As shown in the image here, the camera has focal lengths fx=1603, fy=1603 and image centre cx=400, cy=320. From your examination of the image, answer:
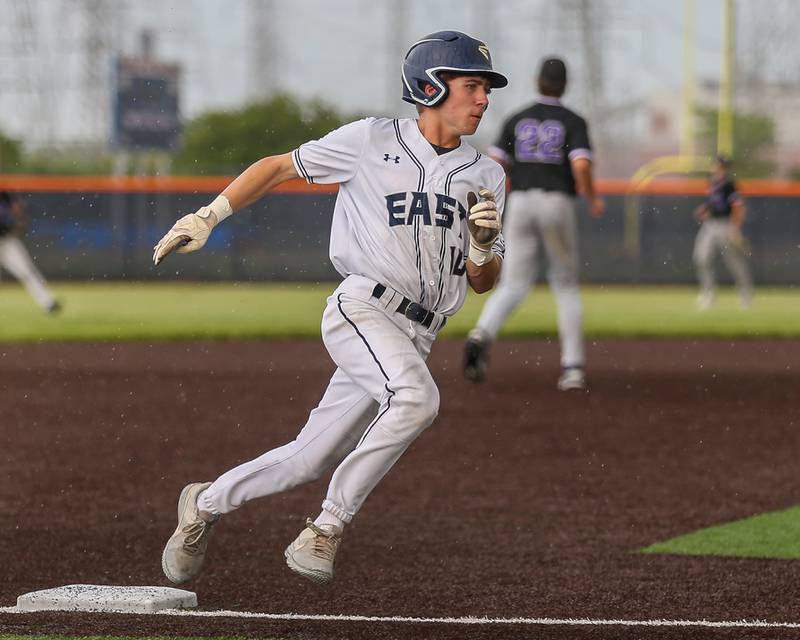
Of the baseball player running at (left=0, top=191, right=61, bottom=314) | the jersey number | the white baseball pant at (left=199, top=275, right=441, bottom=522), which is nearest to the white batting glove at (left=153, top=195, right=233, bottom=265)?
the white baseball pant at (left=199, top=275, right=441, bottom=522)

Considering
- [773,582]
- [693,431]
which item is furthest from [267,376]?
[773,582]

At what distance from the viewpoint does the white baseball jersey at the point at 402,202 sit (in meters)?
4.93

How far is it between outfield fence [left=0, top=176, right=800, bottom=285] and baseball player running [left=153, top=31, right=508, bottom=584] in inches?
856

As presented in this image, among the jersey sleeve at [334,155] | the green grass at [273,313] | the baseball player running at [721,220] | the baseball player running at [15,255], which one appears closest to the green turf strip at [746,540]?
the jersey sleeve at [334,155]

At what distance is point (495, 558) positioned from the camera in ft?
20.5

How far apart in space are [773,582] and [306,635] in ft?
6.29

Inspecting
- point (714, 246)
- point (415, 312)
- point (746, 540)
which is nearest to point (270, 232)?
point (714, 246)

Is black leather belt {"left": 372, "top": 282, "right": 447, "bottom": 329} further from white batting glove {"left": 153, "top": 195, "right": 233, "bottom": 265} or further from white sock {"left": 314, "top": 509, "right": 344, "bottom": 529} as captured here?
white sock {"left": 314, "top": 509, "right": 344, "bottom": 529}

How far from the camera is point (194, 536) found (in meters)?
5.22

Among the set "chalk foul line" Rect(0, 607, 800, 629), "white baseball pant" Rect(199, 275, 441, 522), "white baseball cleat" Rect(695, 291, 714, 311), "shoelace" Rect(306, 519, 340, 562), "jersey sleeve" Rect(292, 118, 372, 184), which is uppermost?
"jersey sleeve" Rect(292, 118, 372, 184)

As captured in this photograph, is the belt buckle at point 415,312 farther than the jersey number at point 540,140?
No

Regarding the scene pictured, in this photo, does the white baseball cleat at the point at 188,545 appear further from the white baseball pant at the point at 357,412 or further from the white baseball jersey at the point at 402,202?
the white baseball jersey at the point at 402,202

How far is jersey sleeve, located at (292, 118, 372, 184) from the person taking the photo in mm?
5059

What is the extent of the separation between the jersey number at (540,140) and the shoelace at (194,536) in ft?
20.9
